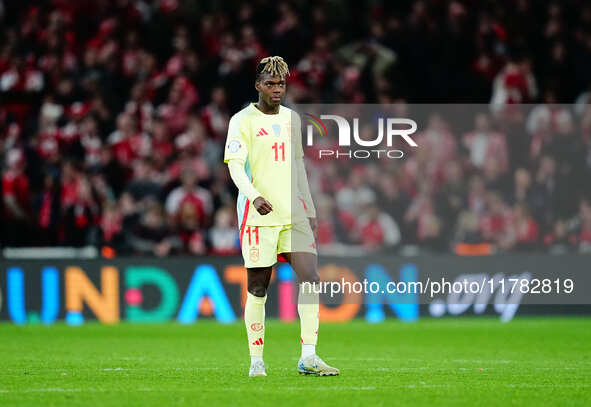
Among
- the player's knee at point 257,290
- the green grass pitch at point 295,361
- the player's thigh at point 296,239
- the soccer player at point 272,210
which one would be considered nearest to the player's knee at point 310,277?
the soccer player at point 272,210

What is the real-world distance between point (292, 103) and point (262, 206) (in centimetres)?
891

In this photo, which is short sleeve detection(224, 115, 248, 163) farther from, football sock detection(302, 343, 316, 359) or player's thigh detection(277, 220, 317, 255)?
football sock detection(302, 343, 316, 359)

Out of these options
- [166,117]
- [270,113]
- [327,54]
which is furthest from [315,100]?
[270,113]

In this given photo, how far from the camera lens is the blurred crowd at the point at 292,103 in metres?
14.9

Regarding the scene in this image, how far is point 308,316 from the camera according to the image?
775 cm

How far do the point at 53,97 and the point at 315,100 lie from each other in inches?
181

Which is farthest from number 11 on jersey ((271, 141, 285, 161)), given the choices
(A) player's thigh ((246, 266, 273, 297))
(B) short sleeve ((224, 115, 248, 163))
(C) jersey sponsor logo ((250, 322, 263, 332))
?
(C) jersey sponsor logo ((250, 322, 263, 332))

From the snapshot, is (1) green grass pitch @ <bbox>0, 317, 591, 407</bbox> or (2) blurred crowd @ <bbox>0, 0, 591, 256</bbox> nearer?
(1) green grass pitch @ <bbox>0, 317, 591, 407</bbox>

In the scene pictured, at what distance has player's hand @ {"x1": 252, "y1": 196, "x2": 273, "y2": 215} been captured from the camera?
7367 millimetres

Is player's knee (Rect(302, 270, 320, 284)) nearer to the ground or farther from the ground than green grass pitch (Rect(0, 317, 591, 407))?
farther from the ground

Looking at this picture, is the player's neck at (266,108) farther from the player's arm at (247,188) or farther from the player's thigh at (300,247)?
the player's thigh at (300,247)

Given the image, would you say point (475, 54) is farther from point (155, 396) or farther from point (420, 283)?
point (155, 396)

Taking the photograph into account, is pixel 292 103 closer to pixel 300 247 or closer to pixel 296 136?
pixel 296 136

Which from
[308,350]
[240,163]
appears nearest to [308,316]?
[308,350]
